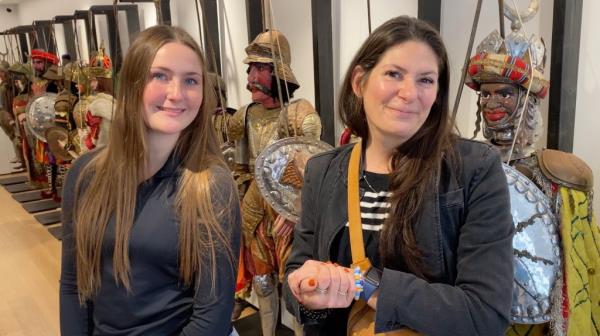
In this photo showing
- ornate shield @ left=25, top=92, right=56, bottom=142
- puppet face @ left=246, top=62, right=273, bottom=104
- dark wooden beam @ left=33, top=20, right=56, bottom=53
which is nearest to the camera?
puppet face @ left=246, top=62, right=273, bottom=104

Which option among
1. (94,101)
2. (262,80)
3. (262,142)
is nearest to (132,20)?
(94,101)

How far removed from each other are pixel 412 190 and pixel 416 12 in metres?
1.39

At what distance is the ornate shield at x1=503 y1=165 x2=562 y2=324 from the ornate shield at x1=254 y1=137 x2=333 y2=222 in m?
0.81

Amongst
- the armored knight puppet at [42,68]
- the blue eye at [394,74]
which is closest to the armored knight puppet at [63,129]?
the armored knight puppet at [42,68]

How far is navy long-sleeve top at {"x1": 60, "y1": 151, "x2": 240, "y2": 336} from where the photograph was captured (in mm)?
1087

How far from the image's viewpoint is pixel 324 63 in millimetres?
2324

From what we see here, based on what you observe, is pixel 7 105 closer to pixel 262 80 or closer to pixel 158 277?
pixel 262 80

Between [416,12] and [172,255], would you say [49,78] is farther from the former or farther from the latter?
[172,255]

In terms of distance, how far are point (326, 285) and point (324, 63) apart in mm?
1658

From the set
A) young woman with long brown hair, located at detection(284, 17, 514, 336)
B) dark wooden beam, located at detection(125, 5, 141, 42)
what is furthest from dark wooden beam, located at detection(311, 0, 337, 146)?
dark wooden beam, located at detection(125, 5, 141, 42)

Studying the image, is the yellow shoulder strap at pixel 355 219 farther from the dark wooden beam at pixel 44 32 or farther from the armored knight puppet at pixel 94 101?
the dark wooden beam at pixel 44 32

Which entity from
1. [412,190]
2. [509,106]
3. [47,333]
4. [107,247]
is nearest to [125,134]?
[107,247]

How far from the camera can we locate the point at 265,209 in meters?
2.17

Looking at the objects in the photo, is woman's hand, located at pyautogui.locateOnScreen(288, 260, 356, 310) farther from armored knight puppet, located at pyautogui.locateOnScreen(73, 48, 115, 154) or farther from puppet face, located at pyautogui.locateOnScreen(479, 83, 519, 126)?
→ armored knight puppet, located at pyautogui.locateOnScreen(73, 48, 115, 154)
